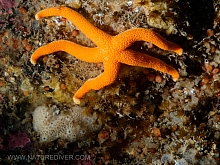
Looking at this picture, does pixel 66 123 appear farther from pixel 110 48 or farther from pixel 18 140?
pixel 110 48

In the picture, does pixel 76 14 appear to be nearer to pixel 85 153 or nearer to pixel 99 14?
pixel 99 14

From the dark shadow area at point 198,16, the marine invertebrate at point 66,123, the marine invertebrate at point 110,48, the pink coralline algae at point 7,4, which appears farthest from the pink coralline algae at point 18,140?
the dark shadow area at point 198,16

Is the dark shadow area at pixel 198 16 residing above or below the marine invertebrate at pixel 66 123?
above

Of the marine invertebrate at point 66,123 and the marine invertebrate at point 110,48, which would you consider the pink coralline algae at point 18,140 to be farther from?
the marine invertebrate at point 110,48

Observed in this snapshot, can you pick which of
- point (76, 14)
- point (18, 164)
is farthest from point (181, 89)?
point (18, 164)

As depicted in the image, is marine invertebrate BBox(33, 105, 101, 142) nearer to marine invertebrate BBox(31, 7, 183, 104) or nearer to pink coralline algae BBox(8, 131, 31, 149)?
pink coralline algae BBox(8, 131, 31, 149)

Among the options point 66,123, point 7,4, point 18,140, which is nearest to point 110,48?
point 66,123
